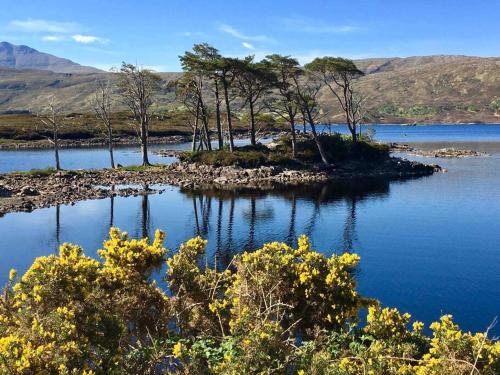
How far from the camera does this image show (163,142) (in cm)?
16850

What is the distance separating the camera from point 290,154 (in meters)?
87.4

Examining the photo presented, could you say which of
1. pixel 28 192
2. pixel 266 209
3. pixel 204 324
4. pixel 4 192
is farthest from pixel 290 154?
pixel 204 324

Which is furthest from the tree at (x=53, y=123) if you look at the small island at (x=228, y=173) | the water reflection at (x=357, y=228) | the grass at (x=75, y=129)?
the water reflection at (x=357, y=228)

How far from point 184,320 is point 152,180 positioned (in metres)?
62.7

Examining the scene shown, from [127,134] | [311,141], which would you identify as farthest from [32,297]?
[127,134]

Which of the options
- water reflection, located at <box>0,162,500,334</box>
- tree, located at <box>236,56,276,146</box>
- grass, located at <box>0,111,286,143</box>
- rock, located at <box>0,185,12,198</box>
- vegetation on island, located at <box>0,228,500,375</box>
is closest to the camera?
vegetation on island, located at <box>0,228,500,375</box>

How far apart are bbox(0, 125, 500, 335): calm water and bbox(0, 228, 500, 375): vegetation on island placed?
8.89m

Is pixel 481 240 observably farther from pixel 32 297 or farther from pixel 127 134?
pixel 127 134

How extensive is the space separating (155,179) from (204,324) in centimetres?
6347

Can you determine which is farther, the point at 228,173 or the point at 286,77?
the point at 286,77

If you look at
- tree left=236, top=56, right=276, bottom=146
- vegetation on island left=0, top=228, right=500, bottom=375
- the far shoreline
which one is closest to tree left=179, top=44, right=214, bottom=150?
tree left=236, top=56, right=276, bottom=146

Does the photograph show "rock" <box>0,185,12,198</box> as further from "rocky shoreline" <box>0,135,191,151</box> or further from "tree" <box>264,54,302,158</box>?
"rocky shoreline" <box>0,135,191,151</box>

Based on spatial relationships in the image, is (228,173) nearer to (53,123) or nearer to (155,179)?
(155,179)

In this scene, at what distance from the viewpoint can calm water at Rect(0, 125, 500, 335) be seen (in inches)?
1316
